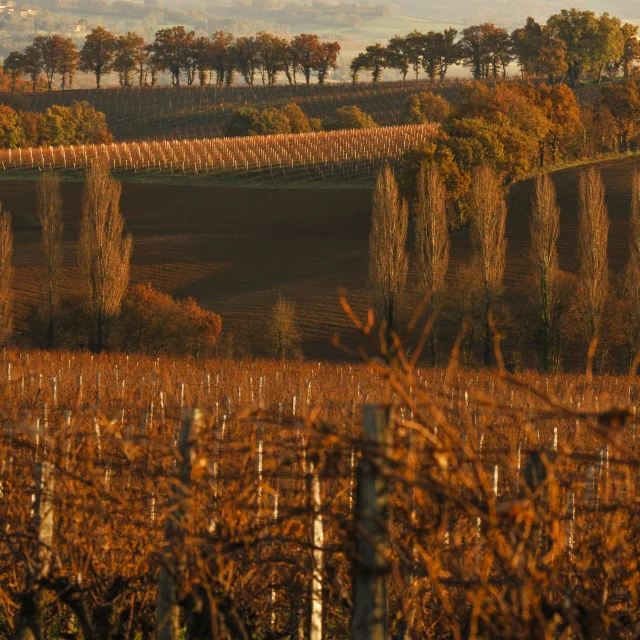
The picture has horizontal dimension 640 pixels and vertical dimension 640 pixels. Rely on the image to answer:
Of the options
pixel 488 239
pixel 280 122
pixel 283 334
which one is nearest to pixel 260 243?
pixel 283 334

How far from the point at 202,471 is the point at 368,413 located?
1.26 metres

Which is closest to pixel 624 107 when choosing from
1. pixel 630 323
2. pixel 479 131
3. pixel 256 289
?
pixel 479 131

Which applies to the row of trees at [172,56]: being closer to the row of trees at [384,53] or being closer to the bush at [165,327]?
the row of trees at [384,53]

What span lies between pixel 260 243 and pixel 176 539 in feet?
191

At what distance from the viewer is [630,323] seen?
3950 cm

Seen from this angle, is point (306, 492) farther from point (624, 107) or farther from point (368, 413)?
point (624, 107)

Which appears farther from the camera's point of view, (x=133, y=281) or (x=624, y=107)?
(x=624, y=107)

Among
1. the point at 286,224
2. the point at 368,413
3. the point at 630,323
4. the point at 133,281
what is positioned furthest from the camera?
the point at 286,224

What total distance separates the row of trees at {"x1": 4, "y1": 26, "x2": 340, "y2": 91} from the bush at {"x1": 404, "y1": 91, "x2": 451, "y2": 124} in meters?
35.5

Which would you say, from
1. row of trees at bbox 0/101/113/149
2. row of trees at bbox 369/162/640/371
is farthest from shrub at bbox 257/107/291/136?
row of trees at bbox 369/162/640/371

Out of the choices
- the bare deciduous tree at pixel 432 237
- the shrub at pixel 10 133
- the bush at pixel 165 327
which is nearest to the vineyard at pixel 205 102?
the shrub at pixel 10 133

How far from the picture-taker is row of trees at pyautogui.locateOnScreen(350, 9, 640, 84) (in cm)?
10081

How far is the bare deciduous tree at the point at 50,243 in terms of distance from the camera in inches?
1715

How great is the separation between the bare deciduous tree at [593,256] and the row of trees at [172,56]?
96.6 m
